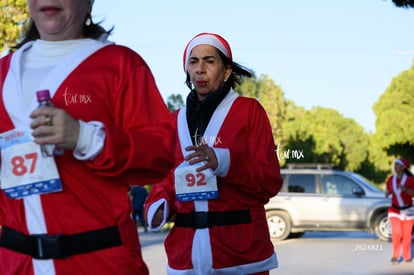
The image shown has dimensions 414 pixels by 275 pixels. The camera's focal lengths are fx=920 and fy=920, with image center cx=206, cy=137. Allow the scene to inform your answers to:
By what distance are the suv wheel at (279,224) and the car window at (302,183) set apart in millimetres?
797

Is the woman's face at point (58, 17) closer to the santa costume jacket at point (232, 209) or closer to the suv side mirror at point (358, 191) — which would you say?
the santa costume jacket at point (232, 209)

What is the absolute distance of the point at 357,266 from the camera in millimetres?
15469

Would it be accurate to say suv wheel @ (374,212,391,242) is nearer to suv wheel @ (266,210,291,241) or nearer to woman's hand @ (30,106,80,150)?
suv wheel @ (266,210,291,241)

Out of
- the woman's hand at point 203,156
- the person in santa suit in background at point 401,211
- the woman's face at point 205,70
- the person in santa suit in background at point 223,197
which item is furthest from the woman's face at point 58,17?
the person in santa suit in background at point 401,211

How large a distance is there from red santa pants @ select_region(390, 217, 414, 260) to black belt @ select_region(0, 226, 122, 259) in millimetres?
13956

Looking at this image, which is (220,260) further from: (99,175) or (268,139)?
(99,175)

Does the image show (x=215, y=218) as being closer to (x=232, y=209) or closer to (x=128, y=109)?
(x=232, y=209)

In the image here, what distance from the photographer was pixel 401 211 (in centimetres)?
→ 1711

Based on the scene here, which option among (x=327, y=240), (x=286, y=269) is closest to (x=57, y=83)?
(x=286, y=269)

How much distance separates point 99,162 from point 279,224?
2033 cm

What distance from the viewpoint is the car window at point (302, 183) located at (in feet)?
75.9

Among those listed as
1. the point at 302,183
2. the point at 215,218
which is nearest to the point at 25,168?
the point at 215,218

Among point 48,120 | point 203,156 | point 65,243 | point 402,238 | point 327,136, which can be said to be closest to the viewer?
point 48,120

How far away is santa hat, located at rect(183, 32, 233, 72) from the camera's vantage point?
5672mm
